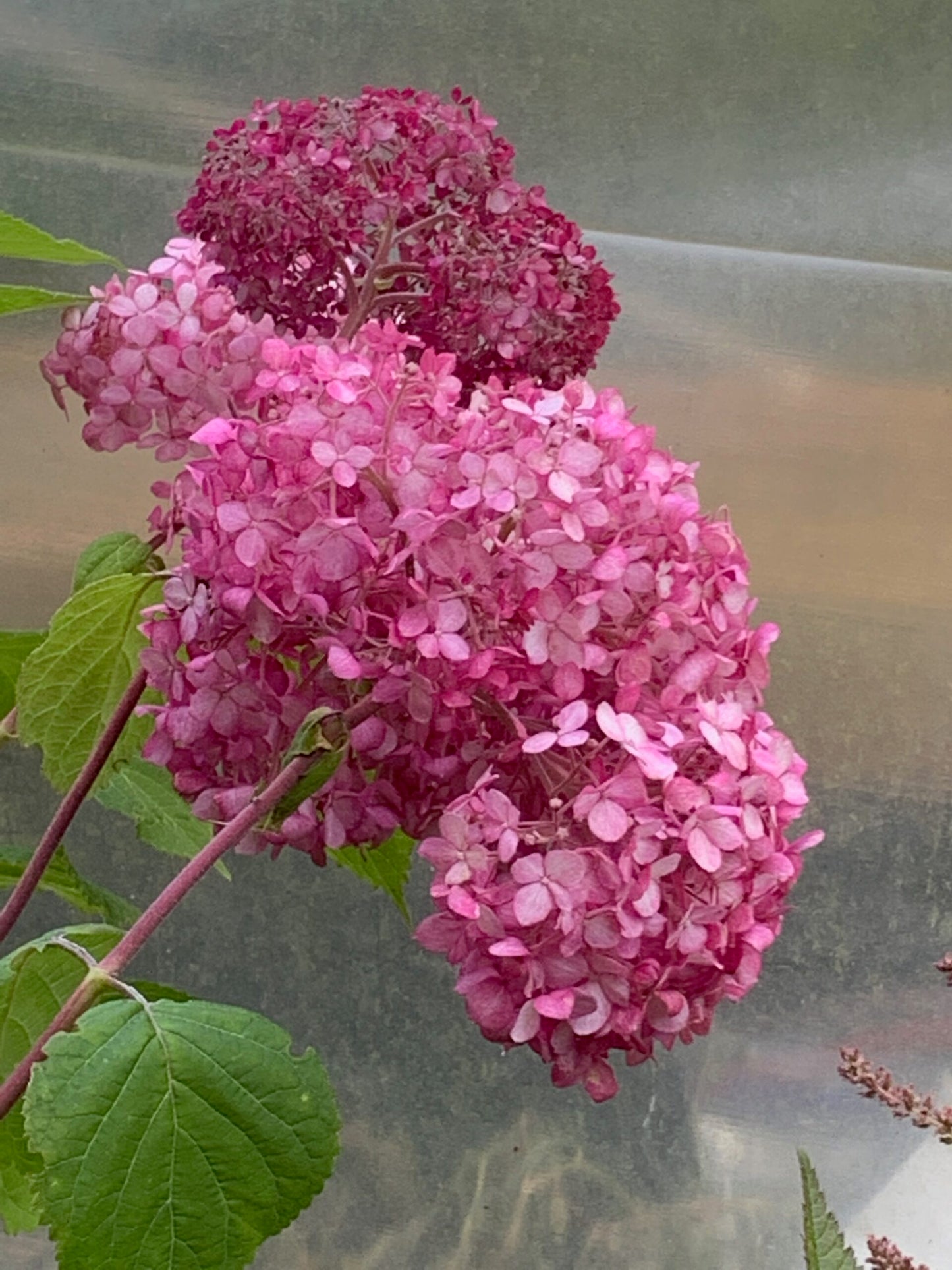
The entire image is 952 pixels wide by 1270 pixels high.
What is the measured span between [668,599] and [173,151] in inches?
23.8

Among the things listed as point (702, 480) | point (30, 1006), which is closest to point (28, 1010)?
point (30, 1006)

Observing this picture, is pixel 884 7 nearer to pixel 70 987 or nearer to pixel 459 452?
pixel 459 452

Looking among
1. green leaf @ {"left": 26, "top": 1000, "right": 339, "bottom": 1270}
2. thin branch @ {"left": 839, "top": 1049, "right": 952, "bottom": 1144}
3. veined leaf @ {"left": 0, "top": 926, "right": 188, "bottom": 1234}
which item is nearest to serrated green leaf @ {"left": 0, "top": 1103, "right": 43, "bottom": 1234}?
veined leaf @ {"left": 0, "top": 926, "right": 188, "bottom": 1234}

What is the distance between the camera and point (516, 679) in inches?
15.1

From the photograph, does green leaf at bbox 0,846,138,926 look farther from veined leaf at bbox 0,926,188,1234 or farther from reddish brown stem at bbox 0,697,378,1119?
reddish brown stem at bbox 0,697,378,1119

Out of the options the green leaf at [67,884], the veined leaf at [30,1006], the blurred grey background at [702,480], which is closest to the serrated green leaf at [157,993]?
the veined leaf at [30,1006]

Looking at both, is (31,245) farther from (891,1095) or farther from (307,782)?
(891,1095)

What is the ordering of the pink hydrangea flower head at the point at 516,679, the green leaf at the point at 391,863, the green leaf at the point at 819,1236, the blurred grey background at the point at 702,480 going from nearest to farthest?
the pink hydrangea flower head at the point at 516,679 → the green leaf at the point at 819,1236 → the green leaf at the point at 391,863 → the blurred grey background at the point at 702,480

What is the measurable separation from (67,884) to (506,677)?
0.35 metres

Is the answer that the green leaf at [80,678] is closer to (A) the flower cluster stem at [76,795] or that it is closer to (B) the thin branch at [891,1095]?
(A) the flower cluster stem at [76,795]

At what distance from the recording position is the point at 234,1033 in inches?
17.1

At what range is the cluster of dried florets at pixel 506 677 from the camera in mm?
362

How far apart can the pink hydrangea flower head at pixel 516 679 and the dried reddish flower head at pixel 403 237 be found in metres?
0.13

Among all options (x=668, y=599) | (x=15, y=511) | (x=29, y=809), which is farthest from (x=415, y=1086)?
(x=668, y=599)
